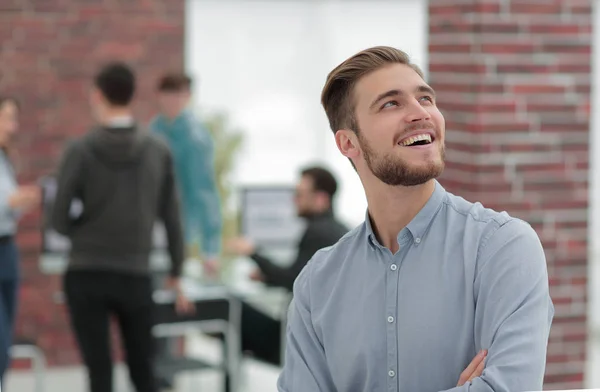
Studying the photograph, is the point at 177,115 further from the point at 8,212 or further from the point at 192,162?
the point at 8,212

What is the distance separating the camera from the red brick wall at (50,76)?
6.15m

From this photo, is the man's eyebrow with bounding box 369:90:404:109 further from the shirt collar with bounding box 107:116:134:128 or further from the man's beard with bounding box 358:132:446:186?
the shirt collar with bounding box 107:116:134:128

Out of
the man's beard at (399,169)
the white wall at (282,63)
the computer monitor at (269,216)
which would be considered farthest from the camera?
the white wall at (282,63)

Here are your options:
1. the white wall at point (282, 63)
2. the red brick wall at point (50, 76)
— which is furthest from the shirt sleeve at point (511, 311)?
the white wall at point (282, 63)

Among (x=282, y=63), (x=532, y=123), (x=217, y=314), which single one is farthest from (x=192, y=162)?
(x=282, y=63)

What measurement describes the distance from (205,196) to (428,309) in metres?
3.67

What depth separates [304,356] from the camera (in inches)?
75.8

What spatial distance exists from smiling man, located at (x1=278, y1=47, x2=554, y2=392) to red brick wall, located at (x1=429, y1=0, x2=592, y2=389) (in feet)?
5.23

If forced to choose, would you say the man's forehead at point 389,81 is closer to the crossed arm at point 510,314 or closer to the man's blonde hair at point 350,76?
the man's blonde hair at point 350,76

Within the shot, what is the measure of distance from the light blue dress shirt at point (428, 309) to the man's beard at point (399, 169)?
0.28ft

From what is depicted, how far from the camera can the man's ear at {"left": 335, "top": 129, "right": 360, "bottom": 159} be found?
1.95 meters

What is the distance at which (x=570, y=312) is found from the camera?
3615 mm

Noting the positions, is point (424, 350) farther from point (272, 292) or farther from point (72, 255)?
point (272, 292)

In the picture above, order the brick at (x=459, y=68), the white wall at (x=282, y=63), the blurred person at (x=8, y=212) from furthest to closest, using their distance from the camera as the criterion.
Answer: the white wall at (x=282, y=63)
the blurred person at (x=8, y=212)
the brick at (x=459, y=68)
